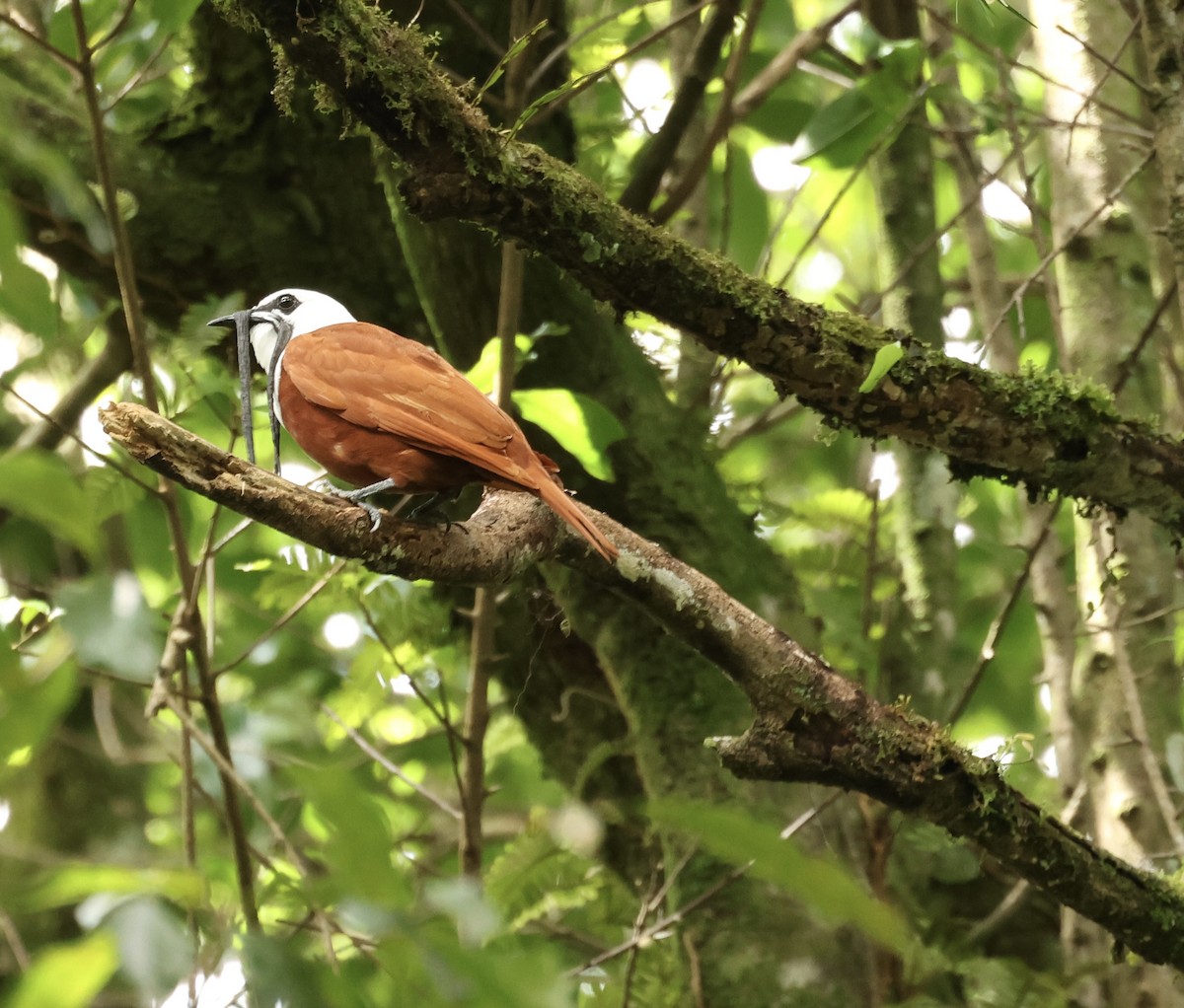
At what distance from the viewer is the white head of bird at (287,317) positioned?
2379 mm

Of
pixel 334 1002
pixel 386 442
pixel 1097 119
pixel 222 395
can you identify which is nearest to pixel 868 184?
pixel 1097 119

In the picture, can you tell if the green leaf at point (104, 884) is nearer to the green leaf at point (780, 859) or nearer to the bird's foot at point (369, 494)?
the green leaf at point (780, 859)

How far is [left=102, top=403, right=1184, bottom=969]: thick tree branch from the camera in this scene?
78.7 inches

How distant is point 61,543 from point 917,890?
2.75 m

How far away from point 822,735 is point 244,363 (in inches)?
46.9

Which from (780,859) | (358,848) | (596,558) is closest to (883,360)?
(596,558)

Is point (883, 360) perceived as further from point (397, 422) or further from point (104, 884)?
point (104, 884)

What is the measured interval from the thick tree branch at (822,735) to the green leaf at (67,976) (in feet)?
3.33

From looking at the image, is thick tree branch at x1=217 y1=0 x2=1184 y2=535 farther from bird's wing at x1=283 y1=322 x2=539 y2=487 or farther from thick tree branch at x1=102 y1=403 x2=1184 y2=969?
thick tree branch at x1=102 y1=403 x2=1184 y2=969

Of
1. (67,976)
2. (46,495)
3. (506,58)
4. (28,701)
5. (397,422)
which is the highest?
(506,58)

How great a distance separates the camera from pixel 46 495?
87 cm

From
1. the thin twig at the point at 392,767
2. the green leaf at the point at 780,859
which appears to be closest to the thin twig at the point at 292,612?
the thin twig at the point at 392,767

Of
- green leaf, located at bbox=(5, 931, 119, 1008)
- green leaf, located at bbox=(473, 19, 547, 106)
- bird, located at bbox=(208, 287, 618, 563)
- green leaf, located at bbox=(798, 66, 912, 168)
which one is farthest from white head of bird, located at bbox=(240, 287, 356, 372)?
green leaf, located at bbox=(5, 931, 119, 1008)

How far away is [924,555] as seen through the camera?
3783 millimetres
